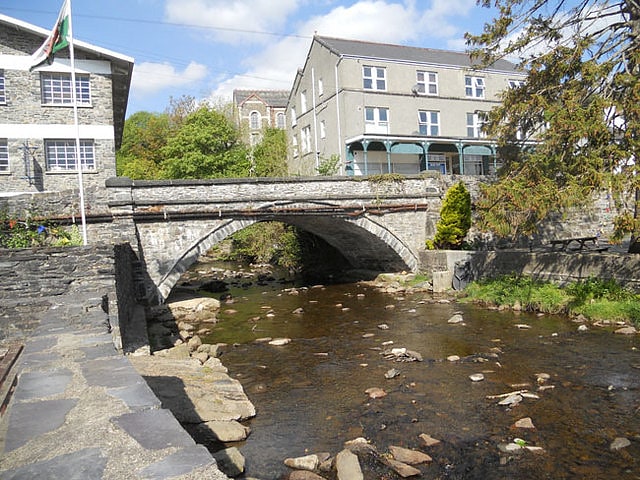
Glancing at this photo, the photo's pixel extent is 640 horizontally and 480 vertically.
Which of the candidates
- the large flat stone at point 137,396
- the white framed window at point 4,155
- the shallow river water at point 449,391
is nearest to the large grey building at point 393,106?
the white framed window at point 4,155

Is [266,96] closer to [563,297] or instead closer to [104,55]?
[104,55]

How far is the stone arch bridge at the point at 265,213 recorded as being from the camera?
16.0 m

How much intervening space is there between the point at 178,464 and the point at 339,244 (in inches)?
857

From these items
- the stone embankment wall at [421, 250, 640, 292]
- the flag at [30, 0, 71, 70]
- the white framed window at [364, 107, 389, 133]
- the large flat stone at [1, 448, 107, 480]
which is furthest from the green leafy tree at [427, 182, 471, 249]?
the large flat stone at [1, 448, 107, 480]

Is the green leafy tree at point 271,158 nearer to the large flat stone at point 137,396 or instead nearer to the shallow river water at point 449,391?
the shallow river water at point 449,391

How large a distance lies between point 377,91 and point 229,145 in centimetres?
1099

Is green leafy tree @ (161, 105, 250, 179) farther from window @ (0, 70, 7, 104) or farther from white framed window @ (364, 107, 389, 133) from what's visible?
window @ (0, 70, 7, 104)

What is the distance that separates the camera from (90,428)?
2.97 m

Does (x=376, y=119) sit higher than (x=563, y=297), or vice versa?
(x=376, y=119)

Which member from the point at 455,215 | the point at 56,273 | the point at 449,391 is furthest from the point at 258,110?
the point at 449,391

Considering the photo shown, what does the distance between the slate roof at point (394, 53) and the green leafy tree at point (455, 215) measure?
11140mm

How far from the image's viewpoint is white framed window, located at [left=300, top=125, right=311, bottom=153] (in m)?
32.3

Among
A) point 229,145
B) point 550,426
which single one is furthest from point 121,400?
point 229,145

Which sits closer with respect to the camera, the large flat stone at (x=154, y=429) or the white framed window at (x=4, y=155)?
the large flat stone at (x=154, y=429)
